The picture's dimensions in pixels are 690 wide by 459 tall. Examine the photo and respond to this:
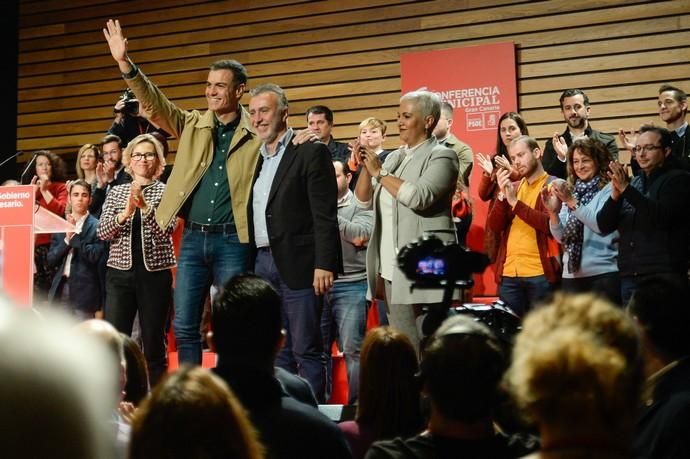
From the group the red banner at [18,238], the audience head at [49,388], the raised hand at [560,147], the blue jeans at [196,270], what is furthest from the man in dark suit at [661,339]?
the red banner at [18,238]

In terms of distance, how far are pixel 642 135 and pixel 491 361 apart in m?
3.63

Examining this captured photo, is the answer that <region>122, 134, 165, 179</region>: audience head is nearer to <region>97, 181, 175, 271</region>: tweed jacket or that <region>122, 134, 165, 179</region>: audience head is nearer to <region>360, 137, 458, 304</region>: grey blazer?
<region>97, 181, 175, 271</region>: tweed jacket

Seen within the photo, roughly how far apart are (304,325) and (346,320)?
838mm

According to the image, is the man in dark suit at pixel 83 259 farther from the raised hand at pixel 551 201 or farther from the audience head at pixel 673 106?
the audience head at pixel 673 106

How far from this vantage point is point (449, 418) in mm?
1591

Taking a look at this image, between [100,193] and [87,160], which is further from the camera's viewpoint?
[87,160]

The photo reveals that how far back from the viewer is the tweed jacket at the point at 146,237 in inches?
178

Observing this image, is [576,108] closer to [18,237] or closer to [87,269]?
[87,269]

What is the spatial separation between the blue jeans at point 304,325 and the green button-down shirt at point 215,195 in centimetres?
30

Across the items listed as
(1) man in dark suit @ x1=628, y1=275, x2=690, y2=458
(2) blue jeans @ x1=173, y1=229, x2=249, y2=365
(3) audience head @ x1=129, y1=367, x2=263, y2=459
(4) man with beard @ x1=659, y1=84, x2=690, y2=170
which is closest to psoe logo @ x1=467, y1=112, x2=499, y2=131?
(4) man with beard @ x1=659, y1=84, x2=690, y2=170

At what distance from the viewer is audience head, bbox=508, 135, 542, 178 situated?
533 cm

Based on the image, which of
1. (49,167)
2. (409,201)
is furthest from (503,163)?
(49,167)

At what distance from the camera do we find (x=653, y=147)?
15.8 ft

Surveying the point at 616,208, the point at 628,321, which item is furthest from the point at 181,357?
the point at 628,321
